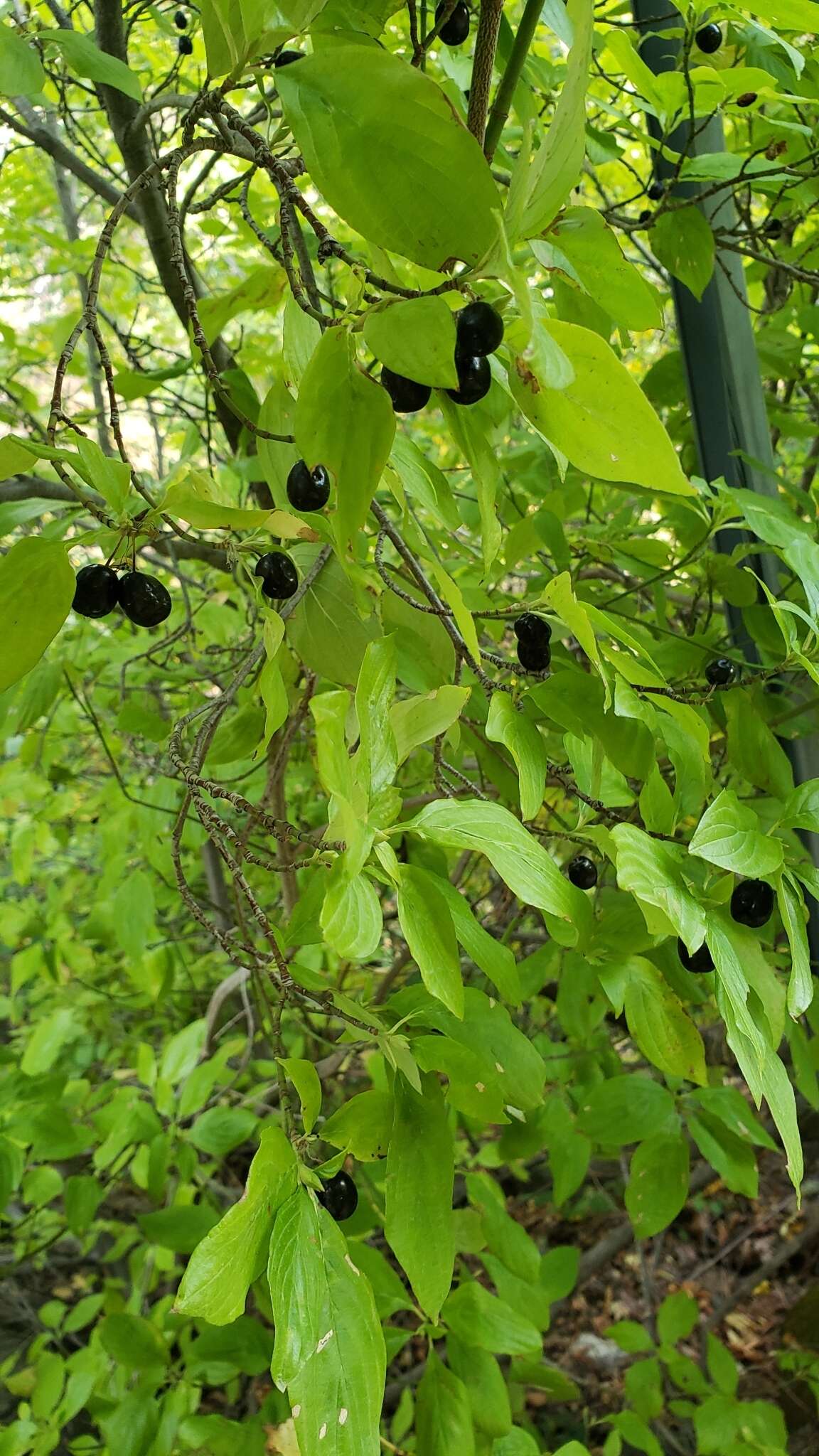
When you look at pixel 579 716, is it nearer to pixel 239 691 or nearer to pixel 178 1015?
pixel 239 691

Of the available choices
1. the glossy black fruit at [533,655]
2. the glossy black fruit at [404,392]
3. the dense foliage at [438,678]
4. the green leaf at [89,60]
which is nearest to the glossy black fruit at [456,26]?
the dense foliage at [438,678]

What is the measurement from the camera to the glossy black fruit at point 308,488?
0.64 m

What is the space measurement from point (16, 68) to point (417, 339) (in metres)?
0.63

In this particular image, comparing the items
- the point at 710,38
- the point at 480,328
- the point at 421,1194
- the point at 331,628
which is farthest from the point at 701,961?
the point at 710,38

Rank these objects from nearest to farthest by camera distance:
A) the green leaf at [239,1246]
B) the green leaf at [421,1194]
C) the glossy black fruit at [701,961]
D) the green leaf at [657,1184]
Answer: the green leaf at [239,1246], the green leaf at [421,1194], the glossy black fruit at [701,961], the green leaf at [657,1184]

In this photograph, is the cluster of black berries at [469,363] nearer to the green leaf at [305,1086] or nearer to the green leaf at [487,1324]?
the green leaf at [305,1086]

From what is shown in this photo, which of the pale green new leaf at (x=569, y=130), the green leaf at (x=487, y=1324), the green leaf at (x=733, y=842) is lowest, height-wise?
the green leaf at (x=487, y=1324)

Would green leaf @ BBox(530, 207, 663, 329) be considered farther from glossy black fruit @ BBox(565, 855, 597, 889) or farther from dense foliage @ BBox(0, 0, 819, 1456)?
glossy black fruit @ BBox(565, 855, 597, 889)

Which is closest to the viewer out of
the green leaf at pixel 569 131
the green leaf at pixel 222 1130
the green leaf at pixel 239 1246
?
the green leaf at pixel 569 131

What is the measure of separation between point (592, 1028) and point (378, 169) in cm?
118

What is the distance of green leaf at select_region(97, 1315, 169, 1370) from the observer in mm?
1147

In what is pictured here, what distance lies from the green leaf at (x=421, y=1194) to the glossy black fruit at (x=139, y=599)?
377mm

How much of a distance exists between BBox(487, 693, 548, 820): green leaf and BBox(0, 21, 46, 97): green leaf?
677 mm

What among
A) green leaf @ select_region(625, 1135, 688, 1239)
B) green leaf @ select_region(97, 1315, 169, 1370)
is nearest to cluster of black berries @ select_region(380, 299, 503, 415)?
green leaf @ select_region(625, 1135, 688, 1239)
